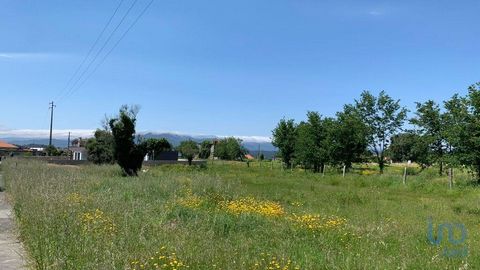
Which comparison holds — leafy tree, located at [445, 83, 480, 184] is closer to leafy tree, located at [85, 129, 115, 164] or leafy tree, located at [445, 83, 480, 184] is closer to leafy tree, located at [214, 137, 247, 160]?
leafy tree, located at [85, 129, 115, 164]

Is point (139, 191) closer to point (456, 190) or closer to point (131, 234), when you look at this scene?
point (131, 234)

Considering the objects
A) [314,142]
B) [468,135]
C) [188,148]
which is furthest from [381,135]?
[188,148]

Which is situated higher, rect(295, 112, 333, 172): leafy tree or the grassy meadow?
rect(295, 112, 333, 172): leafy tree

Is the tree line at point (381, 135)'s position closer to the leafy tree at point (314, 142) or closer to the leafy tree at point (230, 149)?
the leafy tree at point (314, 142)

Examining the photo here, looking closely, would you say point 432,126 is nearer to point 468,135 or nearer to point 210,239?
point 468,135

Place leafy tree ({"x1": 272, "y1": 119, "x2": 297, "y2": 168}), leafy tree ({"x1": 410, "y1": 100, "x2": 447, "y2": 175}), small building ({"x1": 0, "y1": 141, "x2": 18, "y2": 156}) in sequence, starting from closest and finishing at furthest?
leafy tree ({"x1": 410, "y1": 100, "x2": 447, "y2": 175})
leafy tree ({"x1": 272, "y1": 119, "x2": 297, "y2": 168})
small building ({"x1": 0, "y1": 141, "x2": 18, "y2": 156})

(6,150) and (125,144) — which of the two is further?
(6,150)

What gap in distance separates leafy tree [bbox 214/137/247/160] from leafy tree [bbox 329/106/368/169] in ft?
226

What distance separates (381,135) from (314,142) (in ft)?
25.1

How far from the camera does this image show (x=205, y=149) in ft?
441

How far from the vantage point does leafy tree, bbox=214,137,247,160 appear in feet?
369

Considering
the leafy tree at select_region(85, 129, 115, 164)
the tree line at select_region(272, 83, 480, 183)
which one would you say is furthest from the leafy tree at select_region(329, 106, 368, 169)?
the leafy tree at select_region(85, 129, 115, 164)

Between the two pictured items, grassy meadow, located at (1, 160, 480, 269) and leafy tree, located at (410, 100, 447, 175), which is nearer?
grassy meadow, located at (1, 160, 480, 269)

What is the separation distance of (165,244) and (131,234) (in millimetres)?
637
